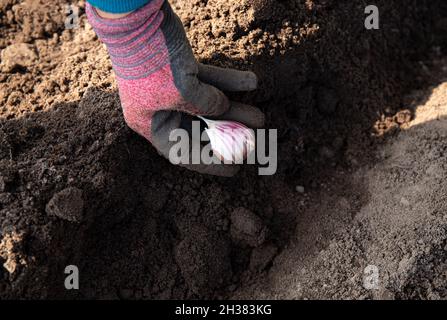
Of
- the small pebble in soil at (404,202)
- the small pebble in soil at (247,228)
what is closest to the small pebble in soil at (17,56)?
the small pebble in soil at (247,228)

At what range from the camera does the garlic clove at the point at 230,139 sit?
193 cm

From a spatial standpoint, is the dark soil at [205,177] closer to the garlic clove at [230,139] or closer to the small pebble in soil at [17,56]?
the small pebble in soil at [17,56]

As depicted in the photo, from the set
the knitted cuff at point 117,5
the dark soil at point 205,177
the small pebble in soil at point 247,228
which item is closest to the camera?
the knitted cuff at point 117,5

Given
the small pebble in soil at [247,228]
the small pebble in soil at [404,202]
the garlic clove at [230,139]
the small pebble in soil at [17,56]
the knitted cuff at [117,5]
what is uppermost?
the knitted cuff at [117,5]

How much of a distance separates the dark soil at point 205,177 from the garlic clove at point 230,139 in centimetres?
22

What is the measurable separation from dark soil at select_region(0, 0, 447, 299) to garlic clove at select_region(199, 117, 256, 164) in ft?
0.71

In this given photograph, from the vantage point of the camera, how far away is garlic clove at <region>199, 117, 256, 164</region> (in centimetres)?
193

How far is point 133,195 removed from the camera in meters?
2.05

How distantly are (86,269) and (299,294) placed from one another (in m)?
0.78

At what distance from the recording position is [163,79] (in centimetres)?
183

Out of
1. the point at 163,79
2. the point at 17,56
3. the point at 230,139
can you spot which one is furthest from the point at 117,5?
the point at 17,56

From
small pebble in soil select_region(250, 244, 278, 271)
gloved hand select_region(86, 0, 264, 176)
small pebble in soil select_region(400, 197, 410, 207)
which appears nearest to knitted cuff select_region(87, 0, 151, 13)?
gloved hand select_region(86, 0, 264, 176)

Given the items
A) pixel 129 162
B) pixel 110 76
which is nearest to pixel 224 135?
pixel 129 162

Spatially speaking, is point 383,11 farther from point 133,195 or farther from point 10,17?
point 10,17
